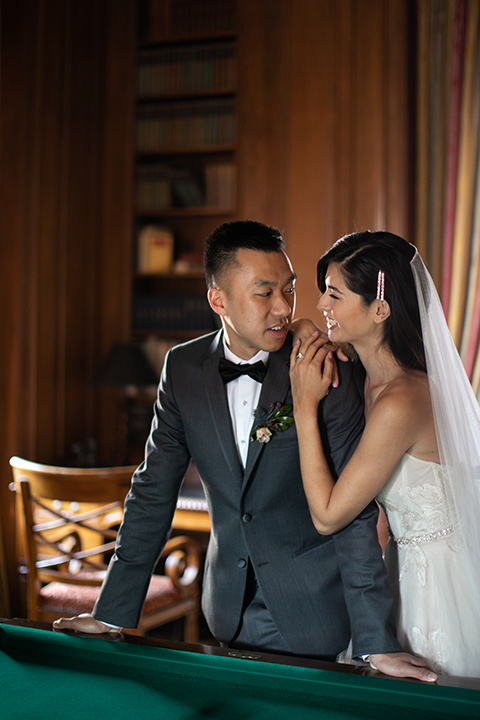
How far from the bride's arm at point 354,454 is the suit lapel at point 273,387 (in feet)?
0.32

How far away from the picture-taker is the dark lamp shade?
432 cm

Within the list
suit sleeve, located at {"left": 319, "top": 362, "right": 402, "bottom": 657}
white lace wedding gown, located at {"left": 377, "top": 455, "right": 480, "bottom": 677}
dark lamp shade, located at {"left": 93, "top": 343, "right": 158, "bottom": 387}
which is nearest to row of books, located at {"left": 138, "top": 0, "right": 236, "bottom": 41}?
dark lamp shade, located at {"left": 93, "top": 343, "right": 158, "bottom": 387}

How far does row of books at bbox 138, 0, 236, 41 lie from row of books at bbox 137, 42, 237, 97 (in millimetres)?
92

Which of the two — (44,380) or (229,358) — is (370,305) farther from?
(44,380)

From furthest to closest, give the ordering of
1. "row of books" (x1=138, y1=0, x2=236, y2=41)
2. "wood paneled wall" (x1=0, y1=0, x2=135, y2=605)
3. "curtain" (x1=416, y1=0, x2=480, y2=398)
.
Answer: "row of books" (x1=138, y1=0, x2=236, y2=41) < "wood paneled wall" (x1=0, y1=0, x2=135, y2=605) < "curtain" (x1=416, y1=0, x2=480, y2=398)

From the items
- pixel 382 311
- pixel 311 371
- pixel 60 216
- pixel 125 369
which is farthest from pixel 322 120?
pixel 311 371

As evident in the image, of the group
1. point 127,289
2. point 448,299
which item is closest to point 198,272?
point 127,289

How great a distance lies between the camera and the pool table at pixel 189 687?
51.9 inches

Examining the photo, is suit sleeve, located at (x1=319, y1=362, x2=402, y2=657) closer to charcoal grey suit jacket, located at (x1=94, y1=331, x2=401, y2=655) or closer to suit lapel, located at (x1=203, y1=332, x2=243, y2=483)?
charcoal grey suit jacket, located at (x1=94, y1=331, x2=401, y2=655)

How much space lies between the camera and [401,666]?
1.51 metres

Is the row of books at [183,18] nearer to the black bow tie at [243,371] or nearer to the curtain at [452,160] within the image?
the curtain at [452,160]

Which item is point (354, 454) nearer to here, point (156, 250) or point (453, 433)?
point (453, 433)

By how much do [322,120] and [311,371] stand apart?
9.46ft

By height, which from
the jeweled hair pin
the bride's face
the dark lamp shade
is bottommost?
the dark lamp shade
